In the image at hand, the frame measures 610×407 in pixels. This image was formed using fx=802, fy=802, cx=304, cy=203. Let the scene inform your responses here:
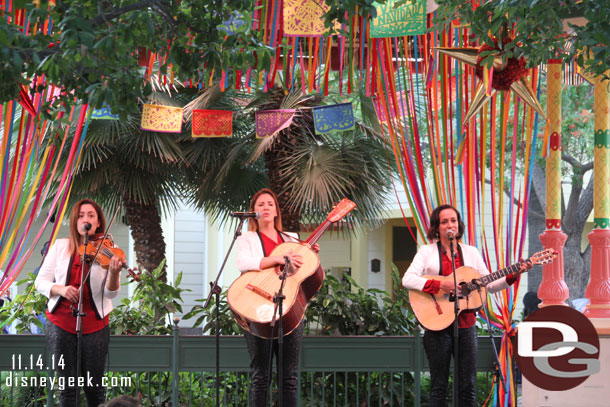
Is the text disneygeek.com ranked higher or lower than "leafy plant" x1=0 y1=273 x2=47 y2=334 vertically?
lower

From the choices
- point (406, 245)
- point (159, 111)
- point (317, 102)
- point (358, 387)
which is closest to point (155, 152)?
point (159, 111)

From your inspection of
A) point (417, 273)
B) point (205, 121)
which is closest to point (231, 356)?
point (417, 273)

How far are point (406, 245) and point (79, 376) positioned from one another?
666 inches

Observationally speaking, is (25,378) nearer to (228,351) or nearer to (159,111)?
(228,351)

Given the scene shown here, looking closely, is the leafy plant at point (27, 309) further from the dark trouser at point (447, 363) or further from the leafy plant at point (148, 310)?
the dark trouser at point (447, 363)

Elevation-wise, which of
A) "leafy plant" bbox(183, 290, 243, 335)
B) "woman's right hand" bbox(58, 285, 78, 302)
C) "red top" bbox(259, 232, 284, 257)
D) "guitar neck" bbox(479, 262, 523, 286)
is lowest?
"leafy plant" bbox(183, 290, 243, 335)

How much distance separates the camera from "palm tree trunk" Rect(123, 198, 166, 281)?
1089 centimetres

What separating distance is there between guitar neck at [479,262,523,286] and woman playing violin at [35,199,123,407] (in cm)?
249

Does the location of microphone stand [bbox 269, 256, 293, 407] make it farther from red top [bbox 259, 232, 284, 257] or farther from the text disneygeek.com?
the text disneygeek.com

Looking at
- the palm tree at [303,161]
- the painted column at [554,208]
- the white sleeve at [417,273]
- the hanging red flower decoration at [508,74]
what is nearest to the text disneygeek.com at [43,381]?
the white sleeve at [417,273]

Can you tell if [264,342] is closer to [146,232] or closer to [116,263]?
[116,263]

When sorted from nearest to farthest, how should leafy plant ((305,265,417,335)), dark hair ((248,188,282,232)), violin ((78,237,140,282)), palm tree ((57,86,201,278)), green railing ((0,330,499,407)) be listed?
violin ((78,237,140,282)) → dark hair ((248,188,282,232)) → green railing ((0,330,499,407)) → leafy plant ((305,265,417,335)) → palm tree ((57,86,201,278))

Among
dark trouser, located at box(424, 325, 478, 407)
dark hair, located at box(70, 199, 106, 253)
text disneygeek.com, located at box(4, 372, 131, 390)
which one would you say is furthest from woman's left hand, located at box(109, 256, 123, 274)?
dark trouser, located at box(424, 325, 478, 407)

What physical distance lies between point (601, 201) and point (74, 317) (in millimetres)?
4537
